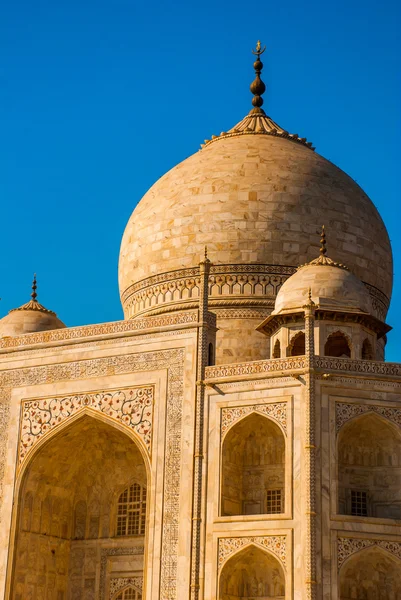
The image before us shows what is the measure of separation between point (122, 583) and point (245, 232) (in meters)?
6.63

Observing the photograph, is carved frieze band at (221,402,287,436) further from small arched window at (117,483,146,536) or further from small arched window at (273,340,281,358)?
small arched window at (117,483,146,536)

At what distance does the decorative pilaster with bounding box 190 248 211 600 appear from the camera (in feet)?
56.8

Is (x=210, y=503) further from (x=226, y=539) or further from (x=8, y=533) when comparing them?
(x=8, y=533)

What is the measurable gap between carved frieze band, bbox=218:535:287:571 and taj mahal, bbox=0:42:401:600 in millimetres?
21

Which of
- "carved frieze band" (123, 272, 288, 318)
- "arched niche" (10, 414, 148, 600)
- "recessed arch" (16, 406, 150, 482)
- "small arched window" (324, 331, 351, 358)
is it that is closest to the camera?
"recessed arch" (16, 406, 150, 482)

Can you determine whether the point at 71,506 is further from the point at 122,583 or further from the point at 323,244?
the point at 323,244

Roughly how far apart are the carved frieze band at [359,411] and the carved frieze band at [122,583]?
14.9ft

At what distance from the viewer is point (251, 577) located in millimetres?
17484

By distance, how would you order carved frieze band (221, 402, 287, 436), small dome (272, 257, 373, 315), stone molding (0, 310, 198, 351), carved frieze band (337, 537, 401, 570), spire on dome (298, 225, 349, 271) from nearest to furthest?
carved frieze band (337, 537, 401, 570), carved frieze band (221, 402, 287, 436), stone molding (0, 310, 198, 351), small dome (272, 257, 373, 315), spire on dome (298, 225, 349, 271)

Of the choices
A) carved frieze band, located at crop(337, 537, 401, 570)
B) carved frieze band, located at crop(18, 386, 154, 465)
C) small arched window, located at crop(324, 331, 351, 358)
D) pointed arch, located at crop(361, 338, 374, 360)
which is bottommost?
carved frieze band, located at crop(337, 537, 401, 570)

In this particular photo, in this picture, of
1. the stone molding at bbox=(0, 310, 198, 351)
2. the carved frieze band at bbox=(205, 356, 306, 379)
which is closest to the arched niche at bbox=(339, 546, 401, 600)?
the carved frieze band at bbox=(205, 356, 306, 379)

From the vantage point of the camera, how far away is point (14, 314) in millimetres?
22281

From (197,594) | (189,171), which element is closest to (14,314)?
(189,171)

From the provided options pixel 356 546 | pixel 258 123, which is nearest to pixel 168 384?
pixel 356 546
